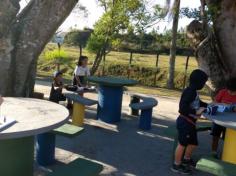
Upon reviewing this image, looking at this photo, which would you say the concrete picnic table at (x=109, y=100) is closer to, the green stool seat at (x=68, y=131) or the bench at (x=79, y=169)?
the green stool seat at (x=68, y=131)

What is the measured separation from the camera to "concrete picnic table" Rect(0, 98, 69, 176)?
438 centimetres

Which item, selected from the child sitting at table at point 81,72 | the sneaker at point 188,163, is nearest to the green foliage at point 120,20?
the child sitting at table at point 81,72

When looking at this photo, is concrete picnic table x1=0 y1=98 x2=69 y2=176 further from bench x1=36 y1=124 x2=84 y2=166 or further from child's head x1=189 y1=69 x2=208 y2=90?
child's head x1=189 y1=69 x2=208 y2=90

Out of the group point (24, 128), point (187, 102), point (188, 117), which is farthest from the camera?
point (188, 117)

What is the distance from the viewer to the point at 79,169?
466 cm

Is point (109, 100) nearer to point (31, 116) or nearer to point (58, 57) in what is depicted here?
point (31, 116)

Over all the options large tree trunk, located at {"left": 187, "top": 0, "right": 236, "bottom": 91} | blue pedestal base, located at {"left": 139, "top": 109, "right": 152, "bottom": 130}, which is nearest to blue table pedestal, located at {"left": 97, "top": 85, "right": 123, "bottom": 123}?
blue pedestal base, located at {"left": 139, "top": 109, "right": 152, "bottom": 130}

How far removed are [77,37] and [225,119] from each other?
23217 mm

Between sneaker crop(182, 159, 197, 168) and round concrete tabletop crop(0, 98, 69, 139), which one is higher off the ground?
round concrete tabletop crop(0, 98, 69, 139)

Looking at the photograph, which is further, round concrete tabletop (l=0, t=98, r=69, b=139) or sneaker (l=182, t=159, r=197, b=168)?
sneaker (l=182, t=159, r=197, b=168)

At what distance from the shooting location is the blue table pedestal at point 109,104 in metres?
9.00

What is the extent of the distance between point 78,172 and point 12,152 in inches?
31.1

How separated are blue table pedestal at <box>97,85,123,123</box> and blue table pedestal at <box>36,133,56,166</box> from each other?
2.94 m

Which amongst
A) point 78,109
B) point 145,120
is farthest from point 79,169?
point 145,120
